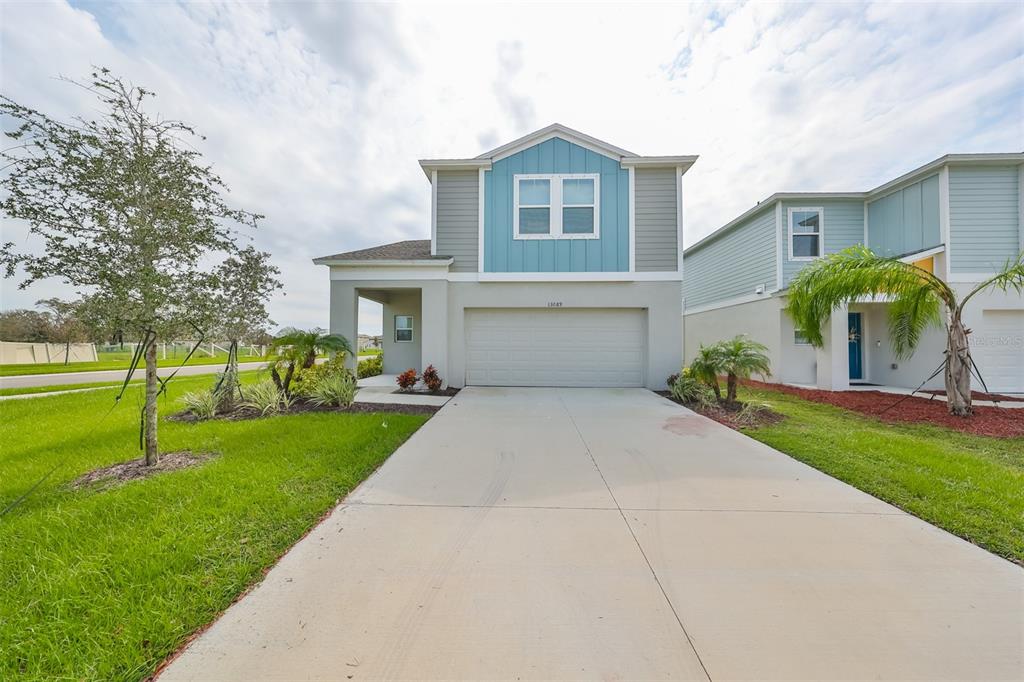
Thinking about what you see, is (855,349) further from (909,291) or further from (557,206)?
(557,206)

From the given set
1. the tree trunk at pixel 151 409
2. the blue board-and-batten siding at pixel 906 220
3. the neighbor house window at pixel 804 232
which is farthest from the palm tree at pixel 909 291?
the tree trunk at pixel 151 409

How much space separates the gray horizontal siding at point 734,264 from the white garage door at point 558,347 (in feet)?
16.7

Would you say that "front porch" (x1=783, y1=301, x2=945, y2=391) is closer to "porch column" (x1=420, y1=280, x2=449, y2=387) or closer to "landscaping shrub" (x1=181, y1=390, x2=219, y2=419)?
"porch column" (x1=420, y1=280, x2=449, y2=387)

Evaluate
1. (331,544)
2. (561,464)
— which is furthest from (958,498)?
(331,544)

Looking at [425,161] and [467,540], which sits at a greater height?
[425,161]

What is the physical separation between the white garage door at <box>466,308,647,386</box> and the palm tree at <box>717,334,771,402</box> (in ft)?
8.44

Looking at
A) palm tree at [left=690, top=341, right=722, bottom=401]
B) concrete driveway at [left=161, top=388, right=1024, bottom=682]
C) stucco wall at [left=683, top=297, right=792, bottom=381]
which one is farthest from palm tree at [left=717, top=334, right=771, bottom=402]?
concrete driveway at [left=161, top=388, right=1024, bottom=682]

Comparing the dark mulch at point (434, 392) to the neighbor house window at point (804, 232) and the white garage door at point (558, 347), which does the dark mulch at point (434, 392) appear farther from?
the neighbor house window at point (804, 232)

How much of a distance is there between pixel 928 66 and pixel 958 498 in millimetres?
7920

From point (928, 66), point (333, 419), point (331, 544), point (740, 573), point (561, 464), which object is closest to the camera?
point (740, 573)

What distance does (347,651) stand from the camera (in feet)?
5.71

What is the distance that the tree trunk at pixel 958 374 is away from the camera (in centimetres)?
643

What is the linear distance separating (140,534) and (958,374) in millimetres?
11118

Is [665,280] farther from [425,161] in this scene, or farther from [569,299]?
[425,161]
